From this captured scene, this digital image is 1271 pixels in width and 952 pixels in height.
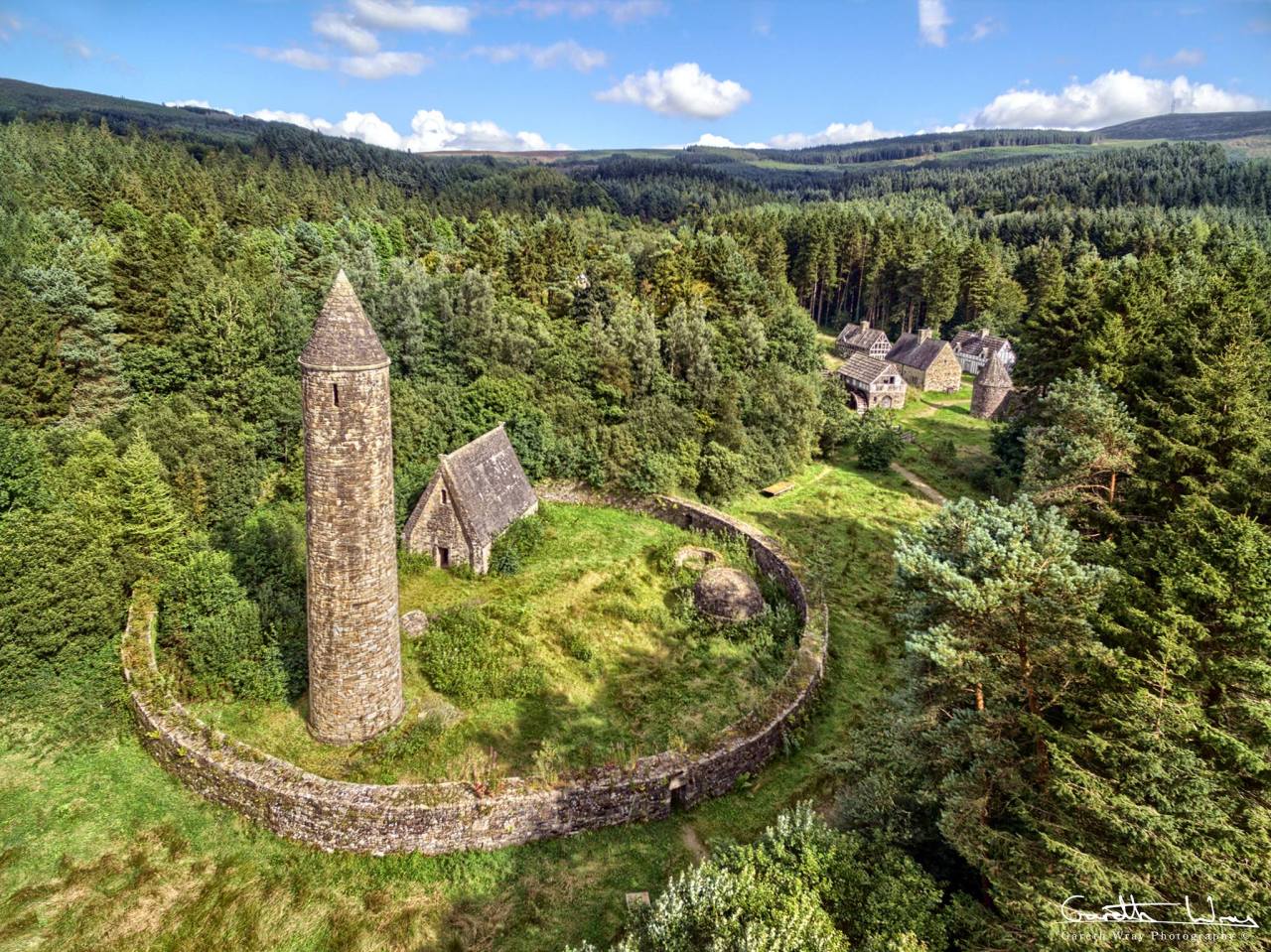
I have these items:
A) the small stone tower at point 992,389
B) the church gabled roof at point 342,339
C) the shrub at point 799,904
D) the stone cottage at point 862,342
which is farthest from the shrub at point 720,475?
the stone cottage at point 862,342

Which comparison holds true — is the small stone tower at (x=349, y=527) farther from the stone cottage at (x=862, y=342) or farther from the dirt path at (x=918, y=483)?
the stone cottage at (x=862, y=342)

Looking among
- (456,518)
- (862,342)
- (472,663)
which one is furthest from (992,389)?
(472,663)

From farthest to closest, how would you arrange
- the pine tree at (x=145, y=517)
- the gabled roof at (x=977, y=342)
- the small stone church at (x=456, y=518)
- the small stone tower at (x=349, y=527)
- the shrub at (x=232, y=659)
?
the gabled roof at (x=977, y=342) < the small stone church at (x=456, y=518) < the pine tree at (x=145, y=517) < the shrub at (x=232, y=659) < the small stone tower at (x=349, y=527)

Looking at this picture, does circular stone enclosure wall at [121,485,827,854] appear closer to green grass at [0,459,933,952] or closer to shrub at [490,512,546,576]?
green grass at [0,459,933,952]

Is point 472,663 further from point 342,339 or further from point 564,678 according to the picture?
point 342,339

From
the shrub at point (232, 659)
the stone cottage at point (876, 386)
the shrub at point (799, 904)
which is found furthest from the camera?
the stone cottage at point (876, 386)

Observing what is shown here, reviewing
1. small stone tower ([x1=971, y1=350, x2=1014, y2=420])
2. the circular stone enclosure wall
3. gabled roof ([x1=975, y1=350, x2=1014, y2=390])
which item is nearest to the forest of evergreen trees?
the circular stone enclosure wall
